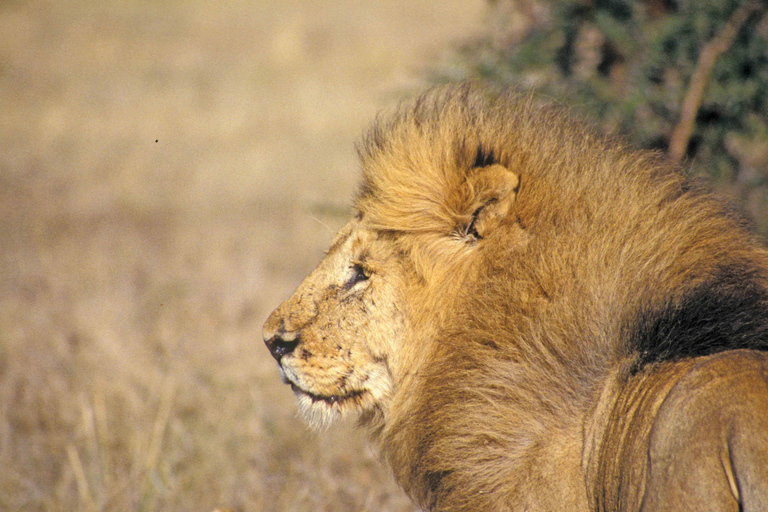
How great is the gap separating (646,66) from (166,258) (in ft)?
14.2

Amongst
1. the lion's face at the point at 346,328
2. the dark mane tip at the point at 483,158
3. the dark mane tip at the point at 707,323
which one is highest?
the dark mane tip at the point at 483,158

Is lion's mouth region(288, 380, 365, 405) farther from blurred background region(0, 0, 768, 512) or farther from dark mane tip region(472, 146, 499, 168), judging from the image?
dark mane tip region(472, 146, 499, 168)

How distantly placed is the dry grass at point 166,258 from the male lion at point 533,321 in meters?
1.11

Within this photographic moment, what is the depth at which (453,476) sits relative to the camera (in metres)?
2.09

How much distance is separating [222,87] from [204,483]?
1139 centimetres

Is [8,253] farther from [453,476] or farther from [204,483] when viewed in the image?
[453,476]

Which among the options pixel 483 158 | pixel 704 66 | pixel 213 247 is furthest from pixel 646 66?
pixel 213 247

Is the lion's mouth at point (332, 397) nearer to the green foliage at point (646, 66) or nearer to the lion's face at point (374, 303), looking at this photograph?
the lion's face at point (374, 303)

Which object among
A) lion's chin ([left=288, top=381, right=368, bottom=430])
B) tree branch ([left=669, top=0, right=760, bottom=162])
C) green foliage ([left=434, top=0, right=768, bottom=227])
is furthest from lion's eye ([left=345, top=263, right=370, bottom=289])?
tree branch ([left=669, top=0, right=760, bottom=162])

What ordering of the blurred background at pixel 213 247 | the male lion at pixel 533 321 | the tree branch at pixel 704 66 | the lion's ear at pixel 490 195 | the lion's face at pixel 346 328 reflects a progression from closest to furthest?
the male lion at pixel 533 321 < the lion's ear at pixel 490 195 < the lion's face at pixel 346 328 < the blurred background at pixel 213 247 < the tree branch at pixel 704 66

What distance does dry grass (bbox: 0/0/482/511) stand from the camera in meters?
3.39

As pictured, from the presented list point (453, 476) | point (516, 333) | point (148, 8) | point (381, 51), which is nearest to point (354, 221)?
point (516, 333)

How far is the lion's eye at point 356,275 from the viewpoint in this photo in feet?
7.57

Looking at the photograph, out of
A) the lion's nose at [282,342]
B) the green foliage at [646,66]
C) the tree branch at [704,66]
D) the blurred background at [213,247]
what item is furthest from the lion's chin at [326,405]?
the tree branch at [704,66]
